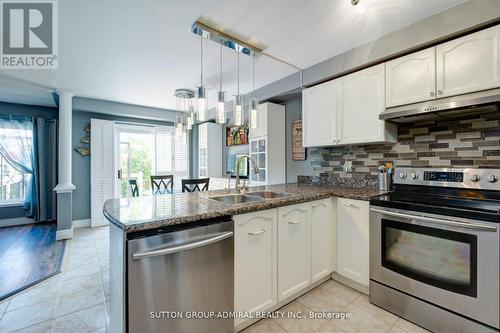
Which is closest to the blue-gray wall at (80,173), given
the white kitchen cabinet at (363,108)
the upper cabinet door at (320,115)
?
the upper cabinet door at (320,115)

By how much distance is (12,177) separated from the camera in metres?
4.29

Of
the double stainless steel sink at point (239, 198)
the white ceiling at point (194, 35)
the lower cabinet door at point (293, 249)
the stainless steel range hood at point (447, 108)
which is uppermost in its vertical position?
the white ceiling at point (194, 35)

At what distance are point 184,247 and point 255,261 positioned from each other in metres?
0.60

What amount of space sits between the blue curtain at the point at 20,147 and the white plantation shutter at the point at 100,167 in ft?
3.69

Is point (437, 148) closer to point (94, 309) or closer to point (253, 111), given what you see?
point (253, 111)

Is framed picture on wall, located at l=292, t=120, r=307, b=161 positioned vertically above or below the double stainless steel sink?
above

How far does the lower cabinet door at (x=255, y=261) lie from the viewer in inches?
59.7

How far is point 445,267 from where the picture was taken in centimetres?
153

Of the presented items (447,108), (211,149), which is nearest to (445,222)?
(447,108)

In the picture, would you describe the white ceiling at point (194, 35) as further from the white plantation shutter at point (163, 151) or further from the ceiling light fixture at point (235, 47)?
the white plantation shutter at point (163, 151)

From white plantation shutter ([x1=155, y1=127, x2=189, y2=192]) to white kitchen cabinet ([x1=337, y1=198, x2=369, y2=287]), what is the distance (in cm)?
400

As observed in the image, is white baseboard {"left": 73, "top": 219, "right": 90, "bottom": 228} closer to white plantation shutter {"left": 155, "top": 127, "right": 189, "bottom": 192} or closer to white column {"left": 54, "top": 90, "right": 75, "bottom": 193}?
white column {"left": 54, "top": 90, "right": 75, "bottom": 193}

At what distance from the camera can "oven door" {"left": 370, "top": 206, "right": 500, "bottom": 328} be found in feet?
4.46

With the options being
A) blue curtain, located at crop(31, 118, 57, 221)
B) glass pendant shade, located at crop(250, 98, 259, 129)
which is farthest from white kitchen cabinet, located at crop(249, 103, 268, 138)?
blue curtain, located at crop(31, 118, 57, 221)
